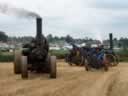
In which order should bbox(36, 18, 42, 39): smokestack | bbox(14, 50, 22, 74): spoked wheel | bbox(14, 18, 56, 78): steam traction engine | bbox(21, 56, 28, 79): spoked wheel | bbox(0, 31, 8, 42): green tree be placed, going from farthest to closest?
bbox(0, 31, 8, 42): green tree → bbox(14, 50, 22, 74): spoked wheel → bbox(36, 18, 42, 39): smokestack → bbox(14, 18, 56, 78): steam traction engine → bbox(21, 56, 28, 79): spoked wheel

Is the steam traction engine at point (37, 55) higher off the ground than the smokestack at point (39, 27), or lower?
lower

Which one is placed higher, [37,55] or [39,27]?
[39,27]

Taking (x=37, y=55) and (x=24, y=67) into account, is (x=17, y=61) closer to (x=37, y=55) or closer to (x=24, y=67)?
(x=37, y=55)

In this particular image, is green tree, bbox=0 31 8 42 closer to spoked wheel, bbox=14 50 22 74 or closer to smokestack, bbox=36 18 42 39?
spoked wheel, bbox=14 50 22 74

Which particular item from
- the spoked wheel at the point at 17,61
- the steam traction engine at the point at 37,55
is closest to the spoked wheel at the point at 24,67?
the steam traction engine at the point at 37,55

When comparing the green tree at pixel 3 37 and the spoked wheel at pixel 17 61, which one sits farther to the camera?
the green tree at pixel 3 37

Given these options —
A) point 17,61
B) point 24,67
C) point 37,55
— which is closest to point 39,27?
point 37,55

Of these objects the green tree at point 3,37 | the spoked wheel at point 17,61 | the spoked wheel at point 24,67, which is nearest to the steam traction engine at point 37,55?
the spoked wheel at point 17,61

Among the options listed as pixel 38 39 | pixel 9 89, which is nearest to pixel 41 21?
pixel 38 39

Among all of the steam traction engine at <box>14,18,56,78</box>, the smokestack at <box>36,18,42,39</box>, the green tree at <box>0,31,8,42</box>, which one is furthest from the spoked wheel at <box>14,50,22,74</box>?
the green tree at <box>0,31,8,42</box>

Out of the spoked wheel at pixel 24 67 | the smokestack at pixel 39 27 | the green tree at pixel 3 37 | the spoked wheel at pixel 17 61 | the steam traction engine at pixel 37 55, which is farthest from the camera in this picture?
the green tree at pixel 3 37

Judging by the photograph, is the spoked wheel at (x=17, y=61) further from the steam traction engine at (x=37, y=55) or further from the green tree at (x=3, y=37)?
the green tree at (x=3, y=37)

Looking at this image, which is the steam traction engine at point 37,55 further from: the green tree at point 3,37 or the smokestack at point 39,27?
the green tree at point 3,37

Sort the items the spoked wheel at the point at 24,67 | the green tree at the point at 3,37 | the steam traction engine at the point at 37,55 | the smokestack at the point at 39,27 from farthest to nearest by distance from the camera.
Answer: the green tree at the point at 3,37
the smokestack at the point at 39,27
the steam traction engine at the point at 37,55
the spoked wheel at the point at 24,67
